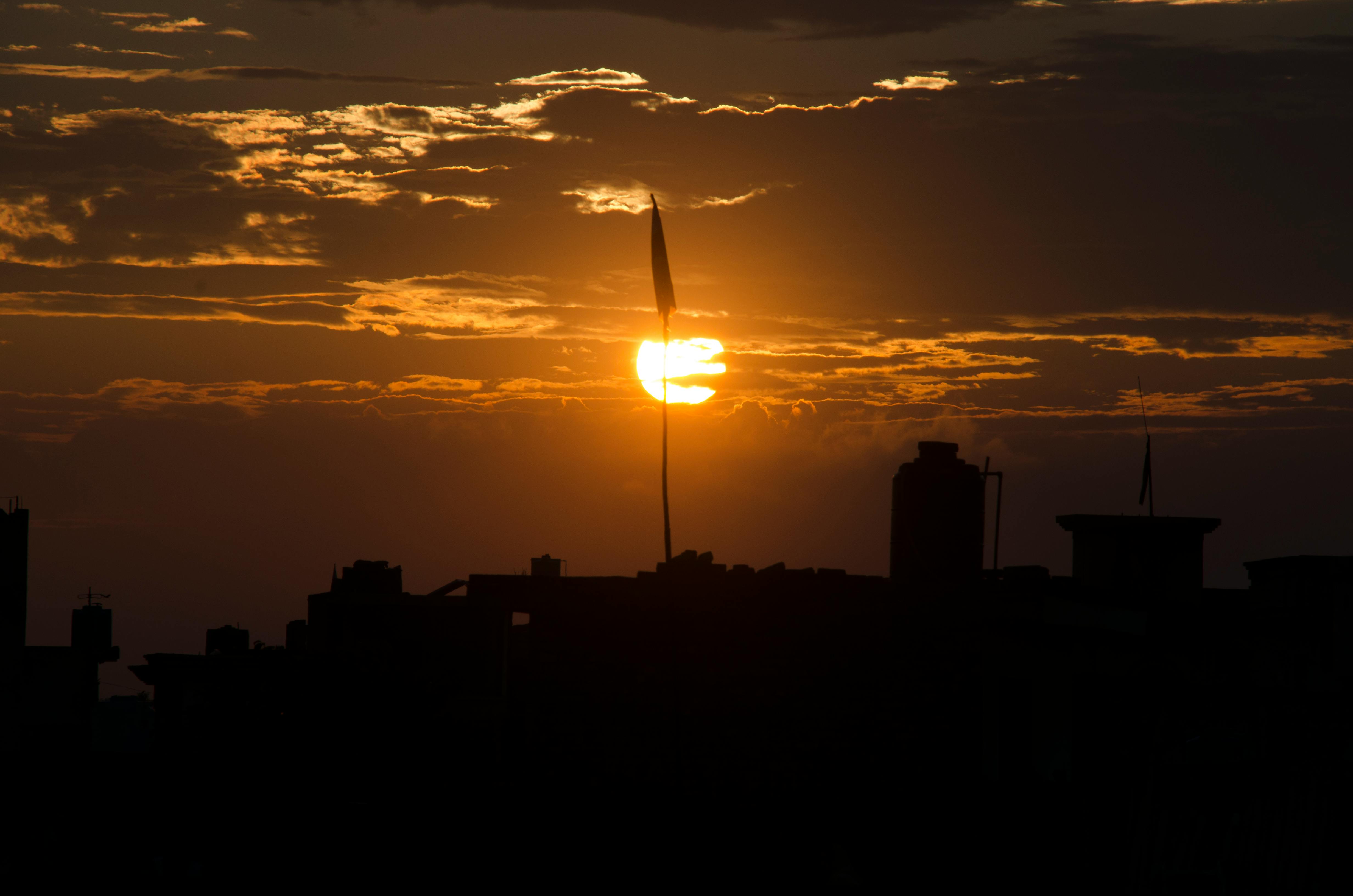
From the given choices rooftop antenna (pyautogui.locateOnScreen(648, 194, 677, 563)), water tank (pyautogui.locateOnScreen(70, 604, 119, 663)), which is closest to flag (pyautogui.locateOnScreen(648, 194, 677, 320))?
rooftop antenna (pyautogui.locateOnScreen(648, 194, 677, 563))

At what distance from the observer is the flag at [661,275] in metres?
17.3

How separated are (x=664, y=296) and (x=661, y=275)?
0.97 feet

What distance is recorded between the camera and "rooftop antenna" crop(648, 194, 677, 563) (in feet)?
55.9

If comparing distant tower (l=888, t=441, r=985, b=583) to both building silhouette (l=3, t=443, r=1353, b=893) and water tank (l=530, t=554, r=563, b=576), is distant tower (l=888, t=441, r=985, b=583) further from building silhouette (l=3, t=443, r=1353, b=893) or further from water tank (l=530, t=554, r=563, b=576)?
water tank (l=530, t=554, r=563, b=576)

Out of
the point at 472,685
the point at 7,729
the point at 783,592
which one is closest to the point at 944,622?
the point at 783,592

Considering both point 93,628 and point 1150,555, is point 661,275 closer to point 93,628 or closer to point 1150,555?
point 1150,555

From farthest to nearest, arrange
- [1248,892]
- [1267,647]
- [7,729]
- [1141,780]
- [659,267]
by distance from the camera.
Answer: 1. [7,729]
2. [659,267]
3. [1267,647]
4. [1141,780]
5. [1248,892]

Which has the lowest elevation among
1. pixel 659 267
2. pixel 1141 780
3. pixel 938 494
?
pixel 1141 780

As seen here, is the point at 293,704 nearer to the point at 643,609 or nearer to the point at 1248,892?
the point at 643,609

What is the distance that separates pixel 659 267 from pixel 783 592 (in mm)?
4853

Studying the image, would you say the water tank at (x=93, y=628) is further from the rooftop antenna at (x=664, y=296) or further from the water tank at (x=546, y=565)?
the rooftop antenna at (x=664, y=296)

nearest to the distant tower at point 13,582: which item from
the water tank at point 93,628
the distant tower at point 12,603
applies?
the distant tower at point 12,603

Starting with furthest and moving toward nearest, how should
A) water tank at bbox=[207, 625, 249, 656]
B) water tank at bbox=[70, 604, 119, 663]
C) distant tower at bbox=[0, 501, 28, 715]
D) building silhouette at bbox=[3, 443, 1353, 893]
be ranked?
water tank at bbox=[70, 604, 119, 663] → water tank at bbox=[207, 625, 249, 656] → distant tower at bbox=[0, 501, 28, 715] → building silhouette at bbox=[3, 443, 1353, 893]

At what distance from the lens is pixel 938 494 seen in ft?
58.5
